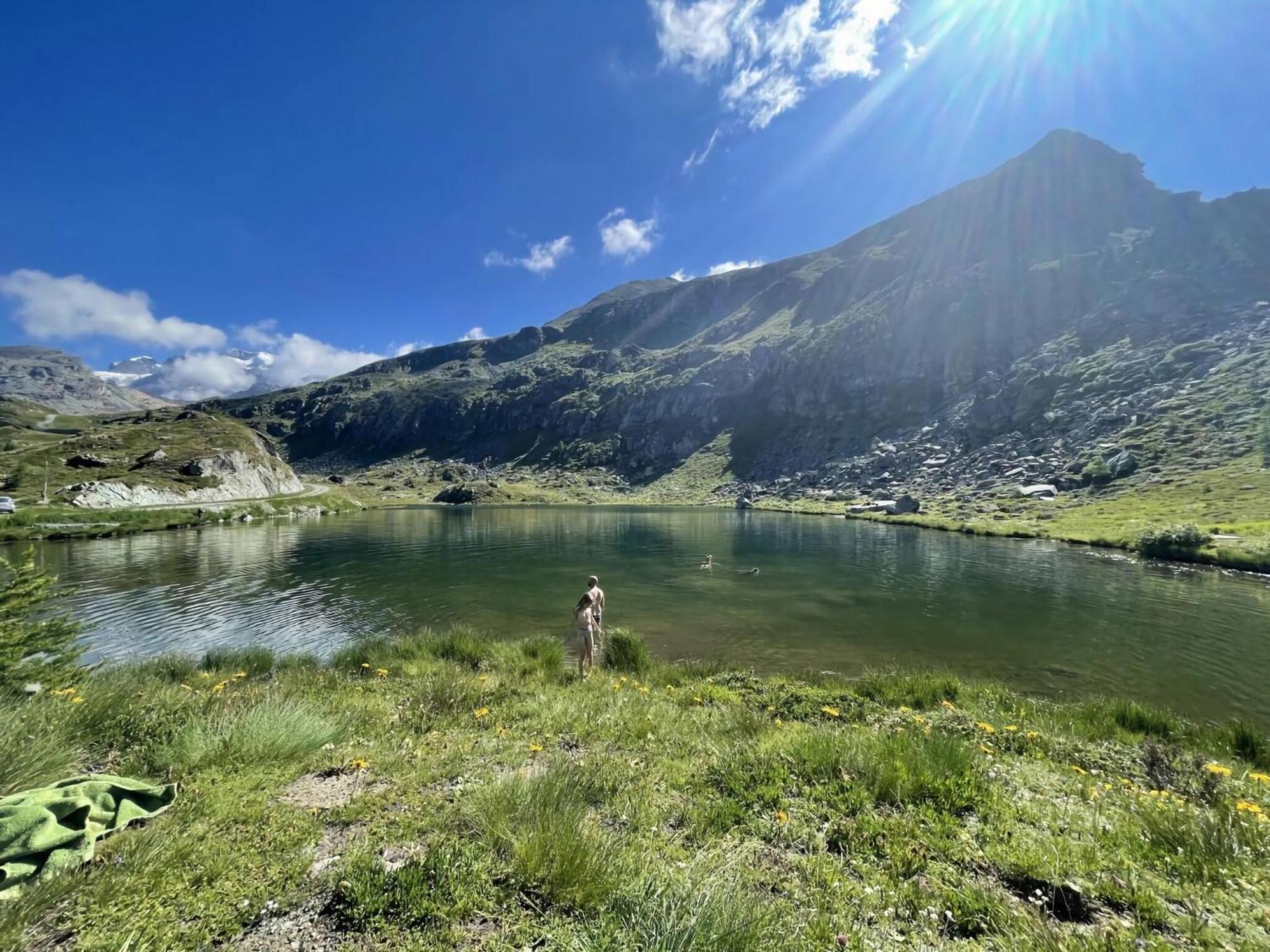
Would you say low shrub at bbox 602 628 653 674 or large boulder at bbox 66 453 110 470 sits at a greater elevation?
large boulder at bbox 66 453 110 470

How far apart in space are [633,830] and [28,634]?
12.6 metres

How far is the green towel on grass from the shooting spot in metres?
4.34

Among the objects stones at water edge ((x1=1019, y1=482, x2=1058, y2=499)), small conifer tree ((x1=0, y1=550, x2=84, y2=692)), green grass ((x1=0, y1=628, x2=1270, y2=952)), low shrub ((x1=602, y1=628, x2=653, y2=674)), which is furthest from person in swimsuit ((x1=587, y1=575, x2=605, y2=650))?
stones at water edge ((x1=1019, y1=482, x2=1058, y2=499))

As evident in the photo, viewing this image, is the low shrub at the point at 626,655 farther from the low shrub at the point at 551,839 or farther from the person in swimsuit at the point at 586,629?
the low shrub at the point at 551,839

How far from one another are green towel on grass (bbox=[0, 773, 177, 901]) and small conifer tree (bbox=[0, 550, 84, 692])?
6277mm

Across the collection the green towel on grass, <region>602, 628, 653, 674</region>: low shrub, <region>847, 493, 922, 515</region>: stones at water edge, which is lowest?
<region>847, 493, 922, 515</region>: stones at water edge

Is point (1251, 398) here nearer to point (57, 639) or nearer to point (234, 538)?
point (57, 639)

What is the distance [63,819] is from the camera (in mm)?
4844

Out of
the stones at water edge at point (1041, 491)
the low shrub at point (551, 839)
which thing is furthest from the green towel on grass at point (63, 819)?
the stones at water edge at point (1041, 491)

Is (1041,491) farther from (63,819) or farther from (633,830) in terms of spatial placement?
(63,819)

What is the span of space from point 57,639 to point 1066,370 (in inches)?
8037

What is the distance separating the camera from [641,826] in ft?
20.4

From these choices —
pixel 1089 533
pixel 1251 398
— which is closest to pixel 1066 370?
pixel 1251 398

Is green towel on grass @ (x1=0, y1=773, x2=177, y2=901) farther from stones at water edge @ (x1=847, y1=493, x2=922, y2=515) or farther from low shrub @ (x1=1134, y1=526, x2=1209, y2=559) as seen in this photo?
stones at water edge @ (x1=847, y1=493, x2=922, y2=515)
